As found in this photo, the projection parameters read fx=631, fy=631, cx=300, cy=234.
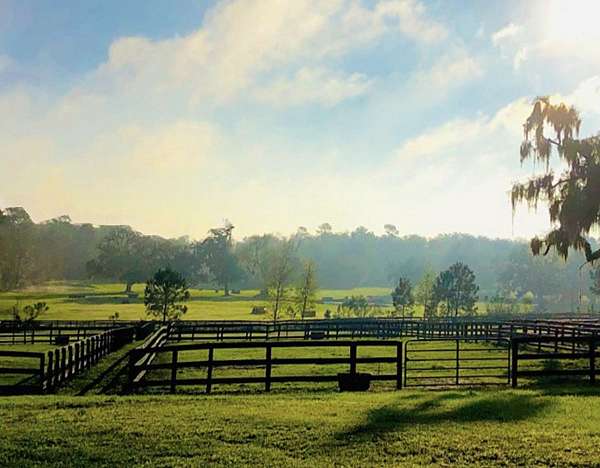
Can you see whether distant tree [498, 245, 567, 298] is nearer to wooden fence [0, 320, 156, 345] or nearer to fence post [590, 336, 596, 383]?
wooden fence [0, 320, 156, 345]

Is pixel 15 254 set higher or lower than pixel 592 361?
higher

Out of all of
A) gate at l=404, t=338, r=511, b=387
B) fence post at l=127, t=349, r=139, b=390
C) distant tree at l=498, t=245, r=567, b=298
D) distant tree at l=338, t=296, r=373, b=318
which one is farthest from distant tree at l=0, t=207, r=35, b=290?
distant tree at l=498, t=245, r=567, b=298

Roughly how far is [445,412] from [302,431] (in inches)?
111

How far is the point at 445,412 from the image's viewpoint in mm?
10430

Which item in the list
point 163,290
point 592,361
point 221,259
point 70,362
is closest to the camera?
point 592,361

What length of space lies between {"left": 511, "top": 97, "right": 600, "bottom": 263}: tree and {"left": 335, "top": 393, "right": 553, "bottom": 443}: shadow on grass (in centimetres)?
1496

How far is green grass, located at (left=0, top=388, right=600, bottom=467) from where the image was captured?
7.66m

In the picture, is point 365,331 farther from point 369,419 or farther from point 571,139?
point 369,419

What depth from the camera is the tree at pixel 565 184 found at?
24984 mm

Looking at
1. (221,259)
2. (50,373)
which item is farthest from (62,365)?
(221,259)

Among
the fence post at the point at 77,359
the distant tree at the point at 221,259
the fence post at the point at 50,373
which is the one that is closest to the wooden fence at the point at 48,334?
the fence post at the point at 77,359

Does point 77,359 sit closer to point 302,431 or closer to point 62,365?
point 62,365

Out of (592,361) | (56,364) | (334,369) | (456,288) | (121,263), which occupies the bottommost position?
(334,369)

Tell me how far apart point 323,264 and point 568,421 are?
177707 millimetres
